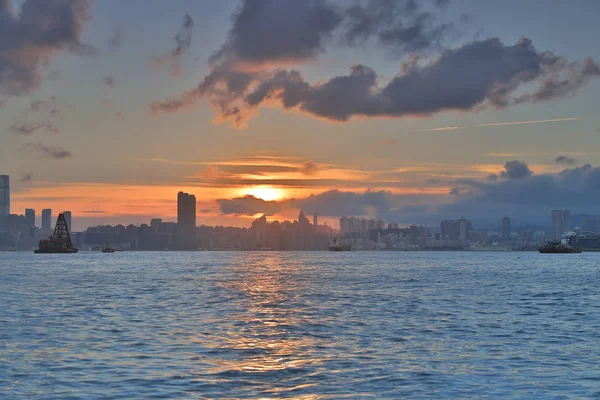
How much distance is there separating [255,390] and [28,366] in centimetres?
1328

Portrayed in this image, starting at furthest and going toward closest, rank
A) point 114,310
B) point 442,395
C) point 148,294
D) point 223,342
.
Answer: point 148,294 → point 114,310 → point 223,342 → point 442,395

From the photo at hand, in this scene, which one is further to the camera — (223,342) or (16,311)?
(16,311)

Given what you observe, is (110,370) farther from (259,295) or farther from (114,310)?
(259,295)

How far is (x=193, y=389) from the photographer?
92.4 ft

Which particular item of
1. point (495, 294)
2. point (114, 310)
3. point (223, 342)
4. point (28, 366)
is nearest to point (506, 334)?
point (223, 342)

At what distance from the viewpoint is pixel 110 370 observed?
1280 inches

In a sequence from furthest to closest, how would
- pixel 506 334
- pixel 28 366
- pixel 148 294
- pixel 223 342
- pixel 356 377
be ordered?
1. pixel 148 294
2. pixel 506 334
3. pixel 223 342
4. pixel 28 366
5. pixel 356 377

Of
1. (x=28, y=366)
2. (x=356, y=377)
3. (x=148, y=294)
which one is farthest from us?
(x=148, y=294)

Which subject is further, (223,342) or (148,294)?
(148,294)

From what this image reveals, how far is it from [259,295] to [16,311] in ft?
98.3

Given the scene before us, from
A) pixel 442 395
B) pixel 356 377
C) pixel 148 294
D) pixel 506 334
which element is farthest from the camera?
pixel 148 294

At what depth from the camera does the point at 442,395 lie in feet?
90.0

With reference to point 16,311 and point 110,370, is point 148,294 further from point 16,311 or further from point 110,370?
point 110,370

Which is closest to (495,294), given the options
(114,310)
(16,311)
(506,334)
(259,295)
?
(259,295)
